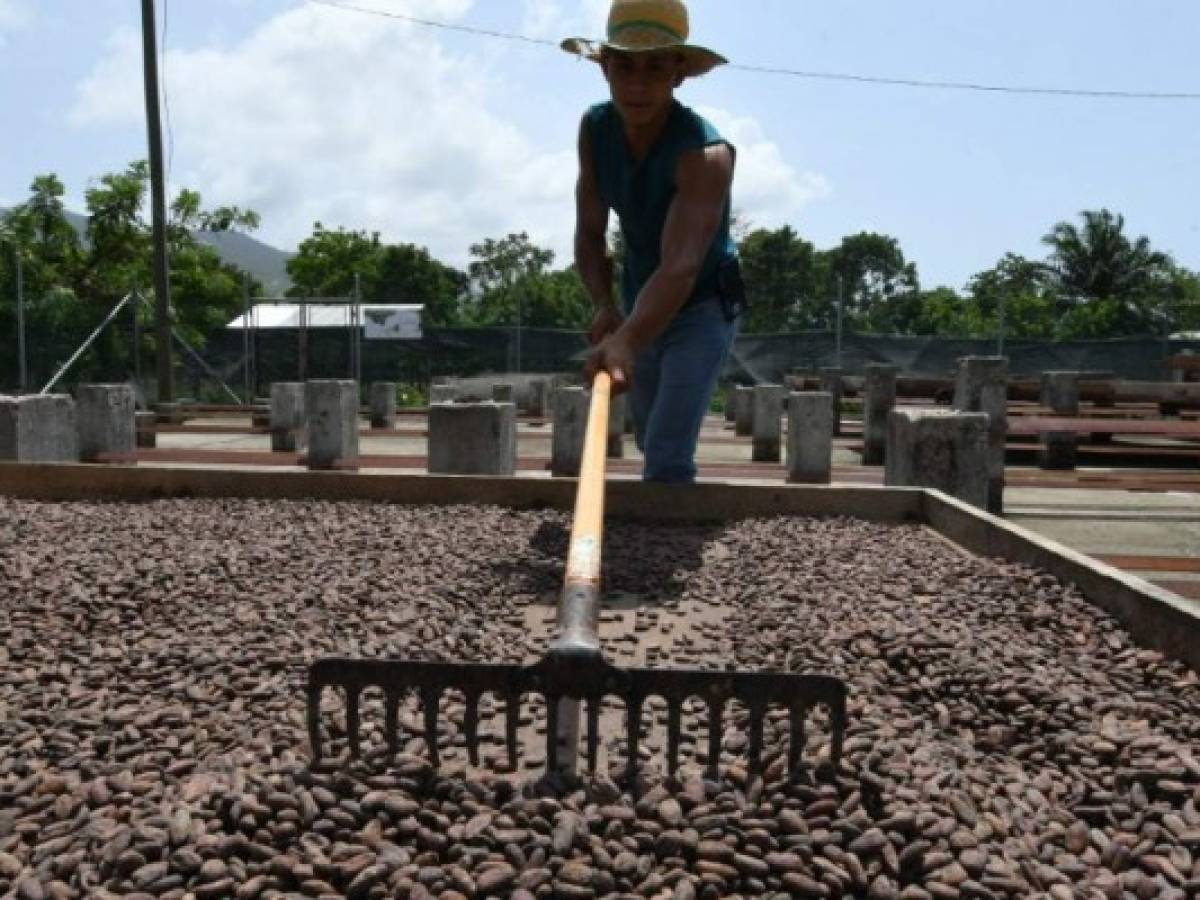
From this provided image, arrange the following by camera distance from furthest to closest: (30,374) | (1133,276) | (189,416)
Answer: (1133,276), (30,374), (189,416)

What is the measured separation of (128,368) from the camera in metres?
20.2

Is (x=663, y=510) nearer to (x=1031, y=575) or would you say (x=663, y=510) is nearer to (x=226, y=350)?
(x=1031, y=575)

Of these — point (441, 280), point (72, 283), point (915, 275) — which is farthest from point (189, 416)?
point (915, 275)

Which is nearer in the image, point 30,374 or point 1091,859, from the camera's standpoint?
point 1091,859

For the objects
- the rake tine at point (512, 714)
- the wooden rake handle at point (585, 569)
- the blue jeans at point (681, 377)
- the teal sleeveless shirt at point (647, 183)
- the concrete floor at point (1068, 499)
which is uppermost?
the teal sleeveless shirt at point (647, 183)

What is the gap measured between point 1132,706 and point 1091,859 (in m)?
0.69

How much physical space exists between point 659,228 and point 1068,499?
16.7ft

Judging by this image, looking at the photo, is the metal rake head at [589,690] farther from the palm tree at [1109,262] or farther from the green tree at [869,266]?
the green tree at [869,266]

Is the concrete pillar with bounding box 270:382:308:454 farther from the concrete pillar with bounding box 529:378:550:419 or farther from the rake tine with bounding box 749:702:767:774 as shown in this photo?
the rake tine with bounding box 749:702:767:774

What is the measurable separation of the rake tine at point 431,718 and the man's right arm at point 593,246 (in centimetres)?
270

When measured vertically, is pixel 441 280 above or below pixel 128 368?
above

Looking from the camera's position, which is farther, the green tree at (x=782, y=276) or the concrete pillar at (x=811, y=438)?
the green tree at (x=782, y=276)

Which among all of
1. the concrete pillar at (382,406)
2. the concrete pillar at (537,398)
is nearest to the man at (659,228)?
the concrete pillar at (382,406)

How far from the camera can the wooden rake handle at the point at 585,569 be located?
5.99 ft
